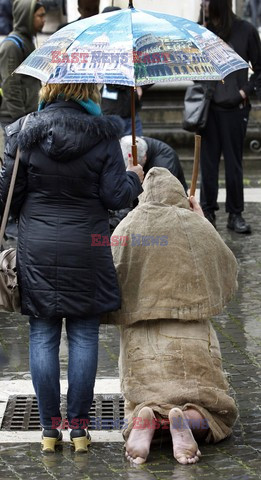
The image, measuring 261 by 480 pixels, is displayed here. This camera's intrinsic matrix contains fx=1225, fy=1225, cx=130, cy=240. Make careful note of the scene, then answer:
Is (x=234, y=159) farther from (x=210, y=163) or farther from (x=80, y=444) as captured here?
(x=80, y=444)

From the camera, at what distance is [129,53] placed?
553 cm

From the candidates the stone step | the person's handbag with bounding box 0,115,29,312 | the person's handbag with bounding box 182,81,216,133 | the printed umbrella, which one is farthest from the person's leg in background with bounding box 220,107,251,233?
the person's handbag with bounding box 0,115,29,312

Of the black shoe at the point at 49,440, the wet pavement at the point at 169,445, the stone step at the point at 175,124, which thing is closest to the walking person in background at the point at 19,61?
the wet pavement at the point at 169,445

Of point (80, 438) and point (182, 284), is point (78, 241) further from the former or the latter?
point (80, 438)

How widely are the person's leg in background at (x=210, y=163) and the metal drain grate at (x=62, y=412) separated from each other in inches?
179

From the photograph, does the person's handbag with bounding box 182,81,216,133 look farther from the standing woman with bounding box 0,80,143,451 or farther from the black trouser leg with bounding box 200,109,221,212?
the standing woman with bounding box 0,80,143,451

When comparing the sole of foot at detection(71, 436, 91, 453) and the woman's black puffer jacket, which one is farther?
the sole of foot at detection(71, 436, 91, 453)

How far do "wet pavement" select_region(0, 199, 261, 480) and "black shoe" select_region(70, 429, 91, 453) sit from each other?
40 millimetres

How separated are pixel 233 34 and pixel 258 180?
10.1ft

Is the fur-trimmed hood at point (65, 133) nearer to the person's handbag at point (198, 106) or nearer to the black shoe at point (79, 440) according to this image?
the black shoe at point (79, 440)

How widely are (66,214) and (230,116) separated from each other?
5.25m

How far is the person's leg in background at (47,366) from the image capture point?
18.0 ft

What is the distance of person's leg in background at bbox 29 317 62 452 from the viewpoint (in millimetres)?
5488

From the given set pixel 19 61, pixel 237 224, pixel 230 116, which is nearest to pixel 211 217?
pixel 237 224
